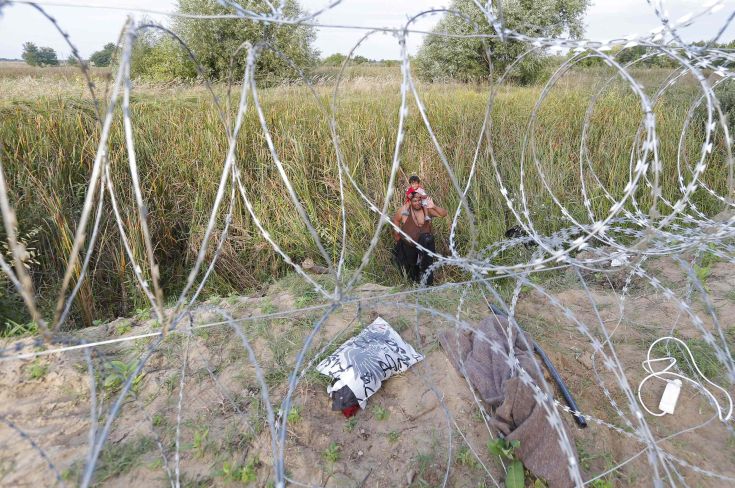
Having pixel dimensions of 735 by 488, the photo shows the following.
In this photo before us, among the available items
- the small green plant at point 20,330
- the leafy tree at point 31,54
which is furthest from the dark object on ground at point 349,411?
the leafy tree at point 31,54

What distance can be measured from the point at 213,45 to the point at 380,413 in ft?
38.8

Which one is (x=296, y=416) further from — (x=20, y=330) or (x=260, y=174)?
(x=260, y=174)

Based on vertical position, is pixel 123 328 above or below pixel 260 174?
below

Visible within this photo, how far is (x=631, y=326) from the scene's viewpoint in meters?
3.98

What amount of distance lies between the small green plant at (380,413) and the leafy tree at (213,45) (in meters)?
9.59

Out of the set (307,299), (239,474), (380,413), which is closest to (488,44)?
(307,299)

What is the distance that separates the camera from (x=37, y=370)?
10.4 ft

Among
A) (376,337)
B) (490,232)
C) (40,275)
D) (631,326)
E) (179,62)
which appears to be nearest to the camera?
(376,337)

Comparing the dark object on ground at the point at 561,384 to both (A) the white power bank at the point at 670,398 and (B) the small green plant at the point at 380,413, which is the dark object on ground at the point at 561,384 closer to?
(A) the white power bank at the point at 670,398

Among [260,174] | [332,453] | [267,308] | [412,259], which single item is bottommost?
[332,453]

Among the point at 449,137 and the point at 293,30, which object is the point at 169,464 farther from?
the point at 293,30

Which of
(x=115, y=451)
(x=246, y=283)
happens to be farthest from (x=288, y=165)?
(x=115, y=451)

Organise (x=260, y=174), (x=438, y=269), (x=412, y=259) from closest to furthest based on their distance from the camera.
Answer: (x=412, y=259) → (x=438, y=269) → (x=260, y=174)

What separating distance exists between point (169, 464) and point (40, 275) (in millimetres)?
3485
